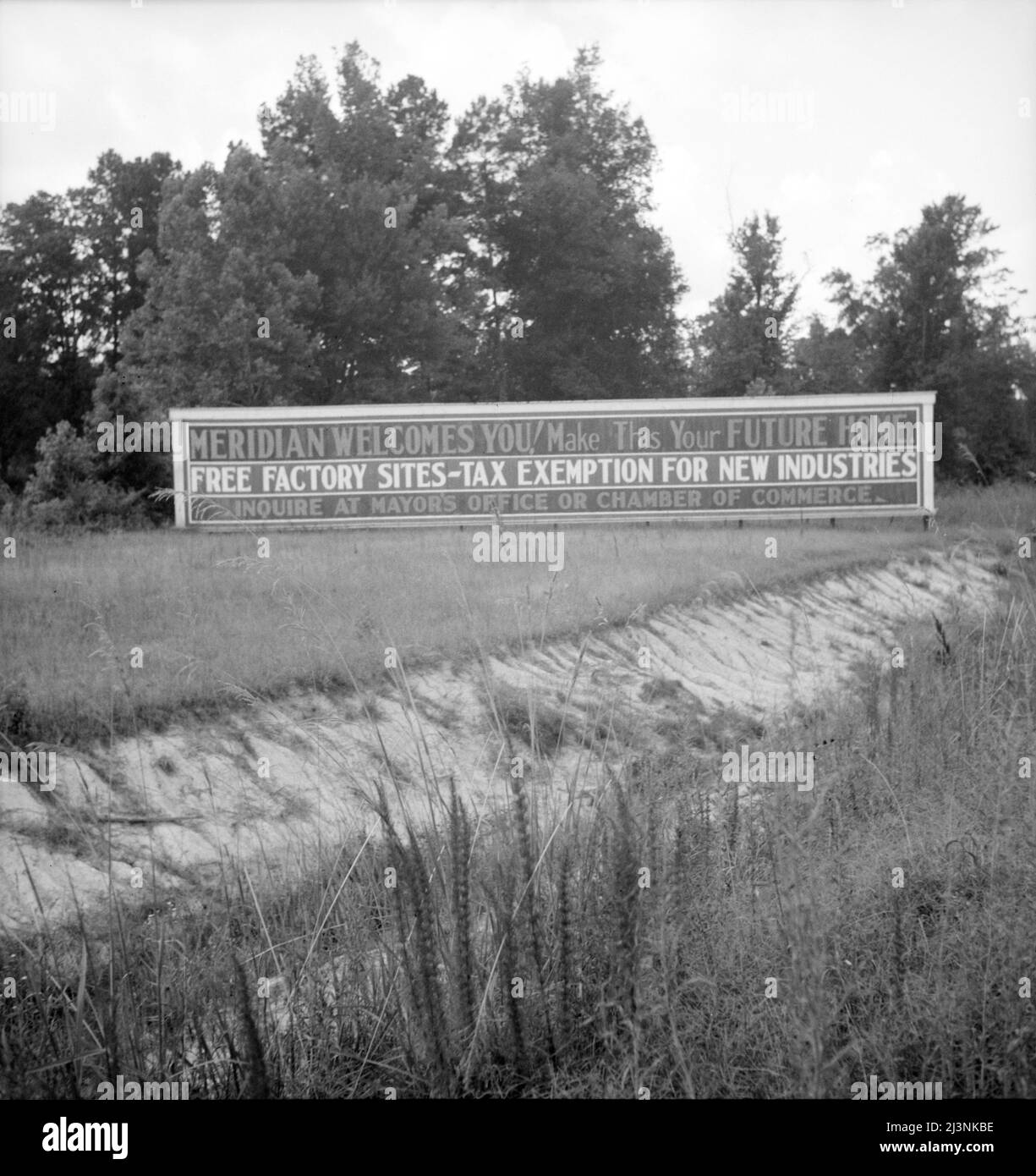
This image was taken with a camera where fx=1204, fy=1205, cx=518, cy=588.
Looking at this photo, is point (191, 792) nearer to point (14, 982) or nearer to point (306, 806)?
point (306, 806)

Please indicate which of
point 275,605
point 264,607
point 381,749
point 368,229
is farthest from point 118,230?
point 381,749

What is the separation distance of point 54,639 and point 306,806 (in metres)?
2.78

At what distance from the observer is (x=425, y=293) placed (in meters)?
17.8

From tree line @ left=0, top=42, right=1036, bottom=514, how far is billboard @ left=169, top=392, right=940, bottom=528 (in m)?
0.69

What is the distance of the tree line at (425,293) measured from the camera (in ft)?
54.7

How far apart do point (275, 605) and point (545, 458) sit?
339 inches

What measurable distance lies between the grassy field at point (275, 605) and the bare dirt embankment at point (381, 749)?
261mm

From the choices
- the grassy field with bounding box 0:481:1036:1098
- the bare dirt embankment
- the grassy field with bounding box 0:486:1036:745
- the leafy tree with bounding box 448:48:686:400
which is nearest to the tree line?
the leafy tree with bounding box 448:48:686:400

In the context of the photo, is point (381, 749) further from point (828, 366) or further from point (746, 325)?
point (828, 366)

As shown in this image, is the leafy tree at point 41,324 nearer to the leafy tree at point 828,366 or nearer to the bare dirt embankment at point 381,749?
the bare dirt embankment at point 381,749

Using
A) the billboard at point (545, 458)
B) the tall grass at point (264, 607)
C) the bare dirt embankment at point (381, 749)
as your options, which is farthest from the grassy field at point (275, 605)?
the billboard at point (545, 458)

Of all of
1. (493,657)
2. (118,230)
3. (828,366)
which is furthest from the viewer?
(828,366)

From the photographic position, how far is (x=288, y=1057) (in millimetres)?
3789

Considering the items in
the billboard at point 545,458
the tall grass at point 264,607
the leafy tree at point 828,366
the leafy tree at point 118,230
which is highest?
the leafy tree at point 118,230
